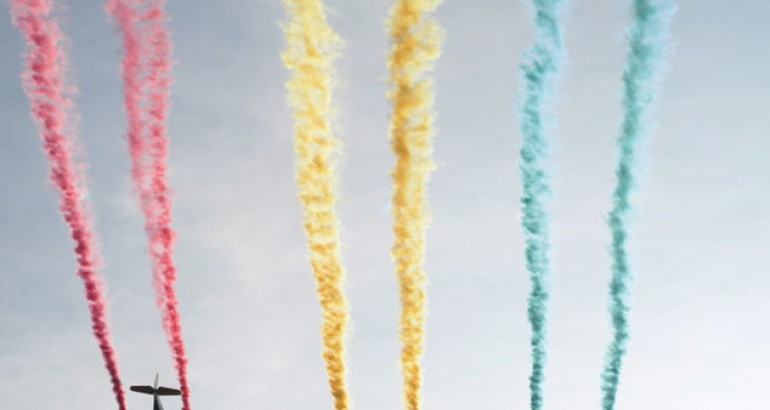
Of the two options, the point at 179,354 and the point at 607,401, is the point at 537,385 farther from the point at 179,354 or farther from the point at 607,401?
the point at 179,354

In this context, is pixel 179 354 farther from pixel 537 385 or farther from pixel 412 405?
pixel 537 385

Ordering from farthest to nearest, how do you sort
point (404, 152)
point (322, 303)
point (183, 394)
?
point (183, 394) → point (322, 303) → point (404, 152)

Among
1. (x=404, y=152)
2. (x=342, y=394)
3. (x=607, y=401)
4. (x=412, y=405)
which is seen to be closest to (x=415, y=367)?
(x=412, y=405)

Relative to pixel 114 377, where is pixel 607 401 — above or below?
below

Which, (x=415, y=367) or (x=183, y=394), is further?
(x=183, y=394)

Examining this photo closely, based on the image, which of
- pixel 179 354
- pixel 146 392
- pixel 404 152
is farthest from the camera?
pixel 146 392

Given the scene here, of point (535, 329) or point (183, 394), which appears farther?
point (183, 394)

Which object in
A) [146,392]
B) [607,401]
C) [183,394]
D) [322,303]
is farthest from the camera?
[146,392]

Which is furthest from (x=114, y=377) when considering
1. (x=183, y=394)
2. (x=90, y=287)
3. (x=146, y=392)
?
(x=146, y=392)

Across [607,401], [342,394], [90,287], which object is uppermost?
[90,287]
